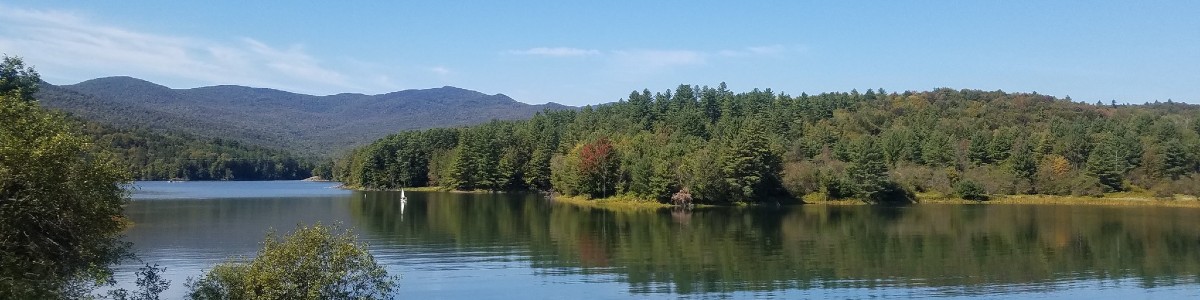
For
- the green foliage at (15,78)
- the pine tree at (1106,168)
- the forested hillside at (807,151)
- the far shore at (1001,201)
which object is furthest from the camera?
the pine tree at (1106,168)

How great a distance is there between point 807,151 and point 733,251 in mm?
74511

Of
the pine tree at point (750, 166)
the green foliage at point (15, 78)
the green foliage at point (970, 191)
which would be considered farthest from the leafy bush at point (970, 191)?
the green foliage at point (15, 78)

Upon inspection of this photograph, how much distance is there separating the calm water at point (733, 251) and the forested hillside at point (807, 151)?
20.2 metres

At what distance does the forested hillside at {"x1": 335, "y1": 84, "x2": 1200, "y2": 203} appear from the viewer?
99.8m

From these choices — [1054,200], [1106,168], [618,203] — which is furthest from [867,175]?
[1106,168]

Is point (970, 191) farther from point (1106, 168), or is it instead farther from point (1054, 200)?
point (1106, 168)

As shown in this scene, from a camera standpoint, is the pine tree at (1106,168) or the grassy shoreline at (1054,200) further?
the pine tree at (1106,168)

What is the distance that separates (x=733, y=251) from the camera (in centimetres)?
4628

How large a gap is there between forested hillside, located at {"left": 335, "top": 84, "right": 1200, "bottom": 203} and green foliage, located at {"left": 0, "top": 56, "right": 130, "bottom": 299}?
72.7 meters

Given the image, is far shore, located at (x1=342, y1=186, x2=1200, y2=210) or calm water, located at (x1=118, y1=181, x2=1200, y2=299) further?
far shore, located at (x1=342, y1=186, x2=1200, y2=210)

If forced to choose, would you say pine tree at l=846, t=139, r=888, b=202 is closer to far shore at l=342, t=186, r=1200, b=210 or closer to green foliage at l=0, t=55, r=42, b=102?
far shore at l=342, t=186, r=1200, b=210

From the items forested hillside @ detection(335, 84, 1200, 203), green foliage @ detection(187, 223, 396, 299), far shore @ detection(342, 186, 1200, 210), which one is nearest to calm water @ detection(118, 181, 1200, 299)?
green foliage @ detection(187, 223, 396, 299)

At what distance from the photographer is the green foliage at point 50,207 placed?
17.2 metres

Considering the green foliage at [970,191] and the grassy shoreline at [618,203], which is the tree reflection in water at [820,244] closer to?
the grassy shoreline at [618,203]
